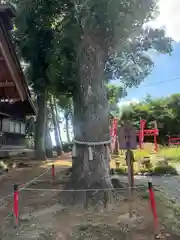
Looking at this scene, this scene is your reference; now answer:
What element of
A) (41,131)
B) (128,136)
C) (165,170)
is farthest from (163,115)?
(128,136)

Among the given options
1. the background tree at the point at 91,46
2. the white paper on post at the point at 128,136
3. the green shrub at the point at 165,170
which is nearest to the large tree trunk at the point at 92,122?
the background tree at the point at 91,46

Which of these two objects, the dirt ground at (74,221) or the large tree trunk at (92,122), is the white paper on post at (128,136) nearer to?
the large tree trunk at (92,122)

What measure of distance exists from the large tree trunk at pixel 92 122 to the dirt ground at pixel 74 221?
65cm

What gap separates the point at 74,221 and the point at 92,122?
2.45 metres

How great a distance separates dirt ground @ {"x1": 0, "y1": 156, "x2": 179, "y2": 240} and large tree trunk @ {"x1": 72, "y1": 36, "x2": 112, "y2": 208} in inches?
25.6

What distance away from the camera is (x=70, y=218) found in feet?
21.2

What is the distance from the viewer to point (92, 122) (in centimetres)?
757

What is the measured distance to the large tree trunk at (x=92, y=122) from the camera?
7.48 meters

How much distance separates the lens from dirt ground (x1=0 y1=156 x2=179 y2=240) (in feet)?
17.9

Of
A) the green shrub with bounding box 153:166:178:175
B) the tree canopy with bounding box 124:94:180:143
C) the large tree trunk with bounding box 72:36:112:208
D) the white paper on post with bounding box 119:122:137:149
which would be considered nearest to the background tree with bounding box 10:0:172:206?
the large tree trunk with bounding box 72:36:112:208

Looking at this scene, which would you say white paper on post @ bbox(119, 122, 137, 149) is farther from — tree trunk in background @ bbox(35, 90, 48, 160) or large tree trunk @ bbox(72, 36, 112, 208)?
tree trunk in background @ bbox(35, 90, 48, 160)

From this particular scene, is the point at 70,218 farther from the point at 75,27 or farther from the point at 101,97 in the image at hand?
the point at 75,27

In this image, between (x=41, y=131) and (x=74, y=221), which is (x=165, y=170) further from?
(x=41, y=131)

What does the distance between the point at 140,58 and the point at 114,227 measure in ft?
30.8
